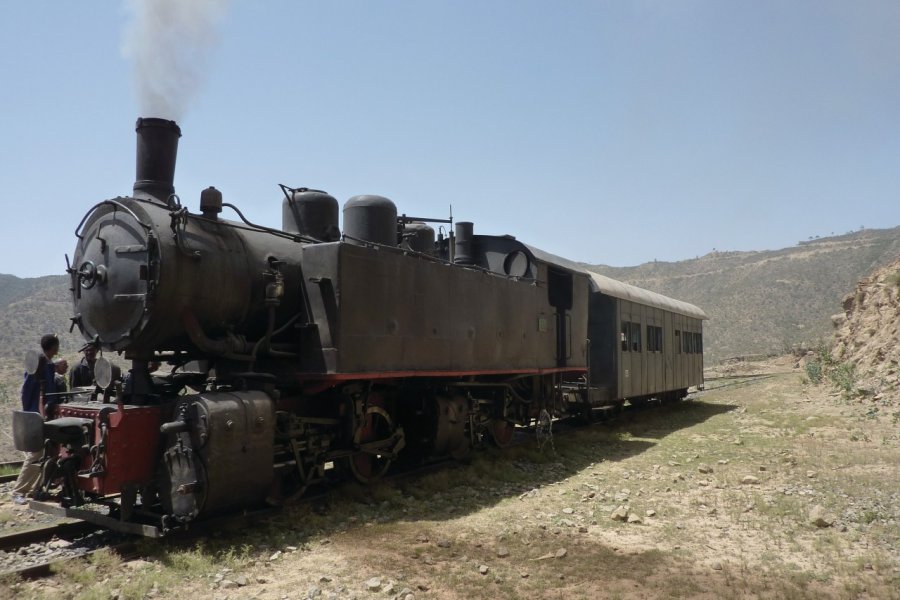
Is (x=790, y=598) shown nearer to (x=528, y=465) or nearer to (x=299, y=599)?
(x=299, y=599)

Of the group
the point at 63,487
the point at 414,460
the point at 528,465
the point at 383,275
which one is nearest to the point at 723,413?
the point at 528,465

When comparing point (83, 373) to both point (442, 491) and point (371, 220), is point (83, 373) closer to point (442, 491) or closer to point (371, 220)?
point (371, 220)

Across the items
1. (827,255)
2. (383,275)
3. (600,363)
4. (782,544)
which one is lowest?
(782,544)

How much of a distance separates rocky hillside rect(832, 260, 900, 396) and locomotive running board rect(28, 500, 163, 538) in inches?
624

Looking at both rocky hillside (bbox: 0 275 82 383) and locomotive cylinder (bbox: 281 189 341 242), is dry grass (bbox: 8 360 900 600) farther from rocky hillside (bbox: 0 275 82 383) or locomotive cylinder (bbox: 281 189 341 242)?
rocky hillside (bbox: 0 275 82 383)

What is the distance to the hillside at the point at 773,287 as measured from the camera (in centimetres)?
5844

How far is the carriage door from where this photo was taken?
12.4 meters

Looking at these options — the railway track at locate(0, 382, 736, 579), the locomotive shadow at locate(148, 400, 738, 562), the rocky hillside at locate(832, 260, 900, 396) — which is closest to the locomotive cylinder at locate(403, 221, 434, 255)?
the locomotive shadow at locate(148, 400, 738, 562)

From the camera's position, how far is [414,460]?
9250 mm

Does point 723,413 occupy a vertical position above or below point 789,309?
below

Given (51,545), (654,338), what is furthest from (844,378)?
(51,545)

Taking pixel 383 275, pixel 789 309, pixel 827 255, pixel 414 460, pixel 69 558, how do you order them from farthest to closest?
pixel 827 255 → pixel 789 309 → pixel 414 460 → pixel 383 275 → pixel 69 558

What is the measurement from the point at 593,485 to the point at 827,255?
7968 cm

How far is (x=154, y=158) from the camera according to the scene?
21.7 feet
